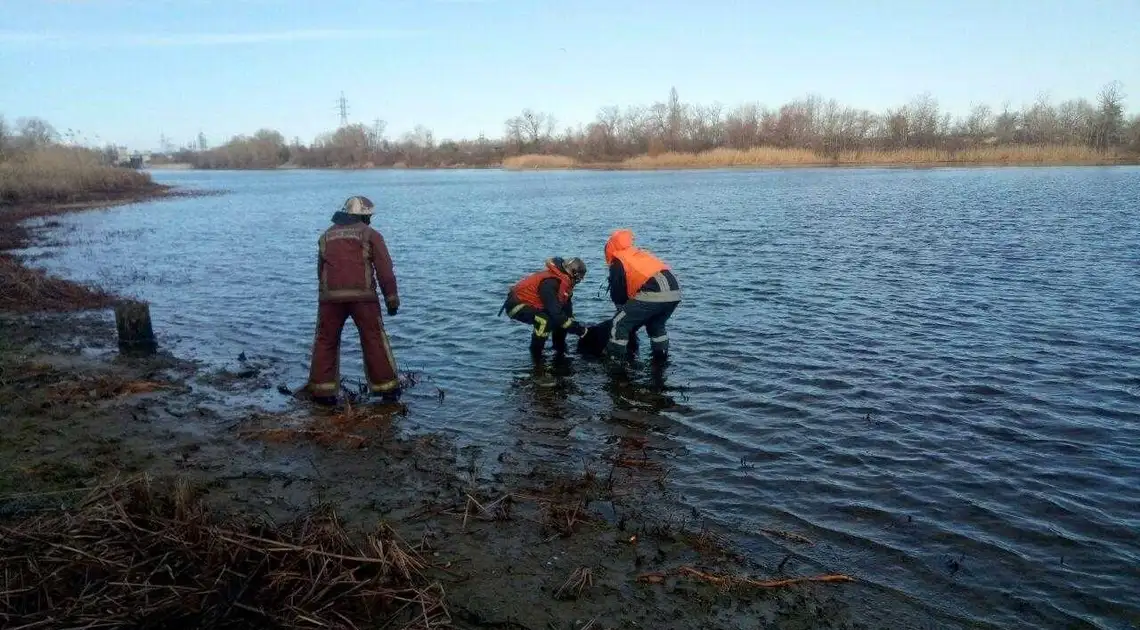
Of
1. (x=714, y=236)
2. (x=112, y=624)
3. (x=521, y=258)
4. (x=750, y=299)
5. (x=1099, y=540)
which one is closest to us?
(x=112, y=624)

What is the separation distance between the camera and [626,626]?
4.28m

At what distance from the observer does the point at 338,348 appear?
8344mm

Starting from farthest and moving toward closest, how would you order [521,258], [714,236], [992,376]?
[714,236]
[521,258]
[992,376]

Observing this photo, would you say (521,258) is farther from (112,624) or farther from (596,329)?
(112,624)

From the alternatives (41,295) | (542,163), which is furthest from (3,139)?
(542,163)

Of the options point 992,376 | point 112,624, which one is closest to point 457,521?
point 112,624

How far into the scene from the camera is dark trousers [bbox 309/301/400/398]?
8148 mm

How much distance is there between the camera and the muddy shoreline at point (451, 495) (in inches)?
178

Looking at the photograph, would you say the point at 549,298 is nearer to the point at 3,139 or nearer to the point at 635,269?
the point at 635,269

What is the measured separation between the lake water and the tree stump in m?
0.65

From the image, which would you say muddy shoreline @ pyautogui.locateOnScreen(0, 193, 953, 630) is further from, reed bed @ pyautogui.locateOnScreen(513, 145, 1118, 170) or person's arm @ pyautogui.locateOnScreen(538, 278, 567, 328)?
reed bed @ pyautogui.locateOnScreen(513, 145, 1118, 170)

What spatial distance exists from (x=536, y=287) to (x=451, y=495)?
13.7 feet

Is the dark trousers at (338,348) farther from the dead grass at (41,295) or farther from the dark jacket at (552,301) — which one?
the dead grass at (41,295)

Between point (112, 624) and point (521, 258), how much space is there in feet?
58.4
